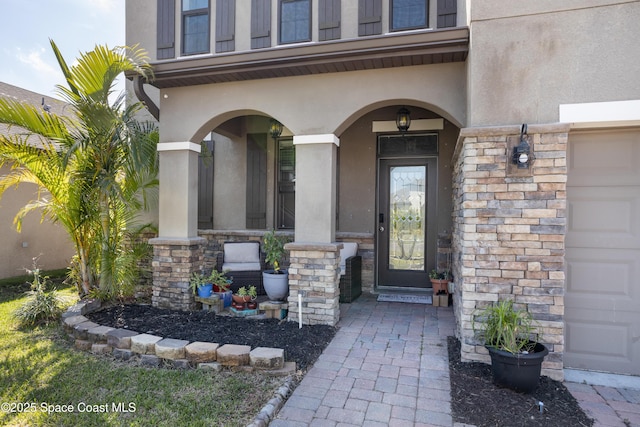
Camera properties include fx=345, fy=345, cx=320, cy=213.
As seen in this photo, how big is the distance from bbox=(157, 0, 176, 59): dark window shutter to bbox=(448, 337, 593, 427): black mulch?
612cm

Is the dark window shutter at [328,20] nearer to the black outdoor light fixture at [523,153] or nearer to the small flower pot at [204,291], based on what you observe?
the black outdoor light fixture at [523,153]

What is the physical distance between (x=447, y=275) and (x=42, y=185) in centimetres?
608

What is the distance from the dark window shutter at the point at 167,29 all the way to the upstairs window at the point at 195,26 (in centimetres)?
16

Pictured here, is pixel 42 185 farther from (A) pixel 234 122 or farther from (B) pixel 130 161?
(A) pixel 234 122

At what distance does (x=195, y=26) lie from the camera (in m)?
5.64

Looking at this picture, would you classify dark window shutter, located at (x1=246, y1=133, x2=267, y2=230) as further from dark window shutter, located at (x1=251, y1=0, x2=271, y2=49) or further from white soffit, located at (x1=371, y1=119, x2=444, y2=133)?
white soffit, located at (x1=371, y1=119, x2=444, y2=133)

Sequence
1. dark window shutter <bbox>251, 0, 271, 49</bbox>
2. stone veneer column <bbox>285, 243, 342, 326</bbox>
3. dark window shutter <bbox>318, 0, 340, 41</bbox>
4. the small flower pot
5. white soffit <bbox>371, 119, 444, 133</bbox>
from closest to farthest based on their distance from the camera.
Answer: stone veneer column <bbox>285, 243, 342, 326</bbox>, dark window shutter <bbox>318, 0, 340, 41</bbox>, the small flower pot, dark window shutter <bbox>251, 0, 271, 49</bbox>, white soffit <bbox>371, 119, 444, 133</bbox>

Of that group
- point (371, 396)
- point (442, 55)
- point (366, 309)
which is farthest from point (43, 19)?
point (371, 396)

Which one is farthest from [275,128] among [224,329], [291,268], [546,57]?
[546,57]

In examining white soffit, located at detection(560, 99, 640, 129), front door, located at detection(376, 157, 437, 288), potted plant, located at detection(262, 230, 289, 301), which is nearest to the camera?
white soffit, located at detection(560, 99, 640, 129)

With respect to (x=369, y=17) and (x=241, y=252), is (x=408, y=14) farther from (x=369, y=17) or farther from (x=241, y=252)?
(x=241, y=252)

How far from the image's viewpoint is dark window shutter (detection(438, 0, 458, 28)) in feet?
14.4

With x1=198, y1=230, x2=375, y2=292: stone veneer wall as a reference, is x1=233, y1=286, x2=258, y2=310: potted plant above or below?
below

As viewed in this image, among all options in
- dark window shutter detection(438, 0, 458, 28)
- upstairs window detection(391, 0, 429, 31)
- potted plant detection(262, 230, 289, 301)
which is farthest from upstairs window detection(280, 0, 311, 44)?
potted plant detection(262, 230, 289, 301)
